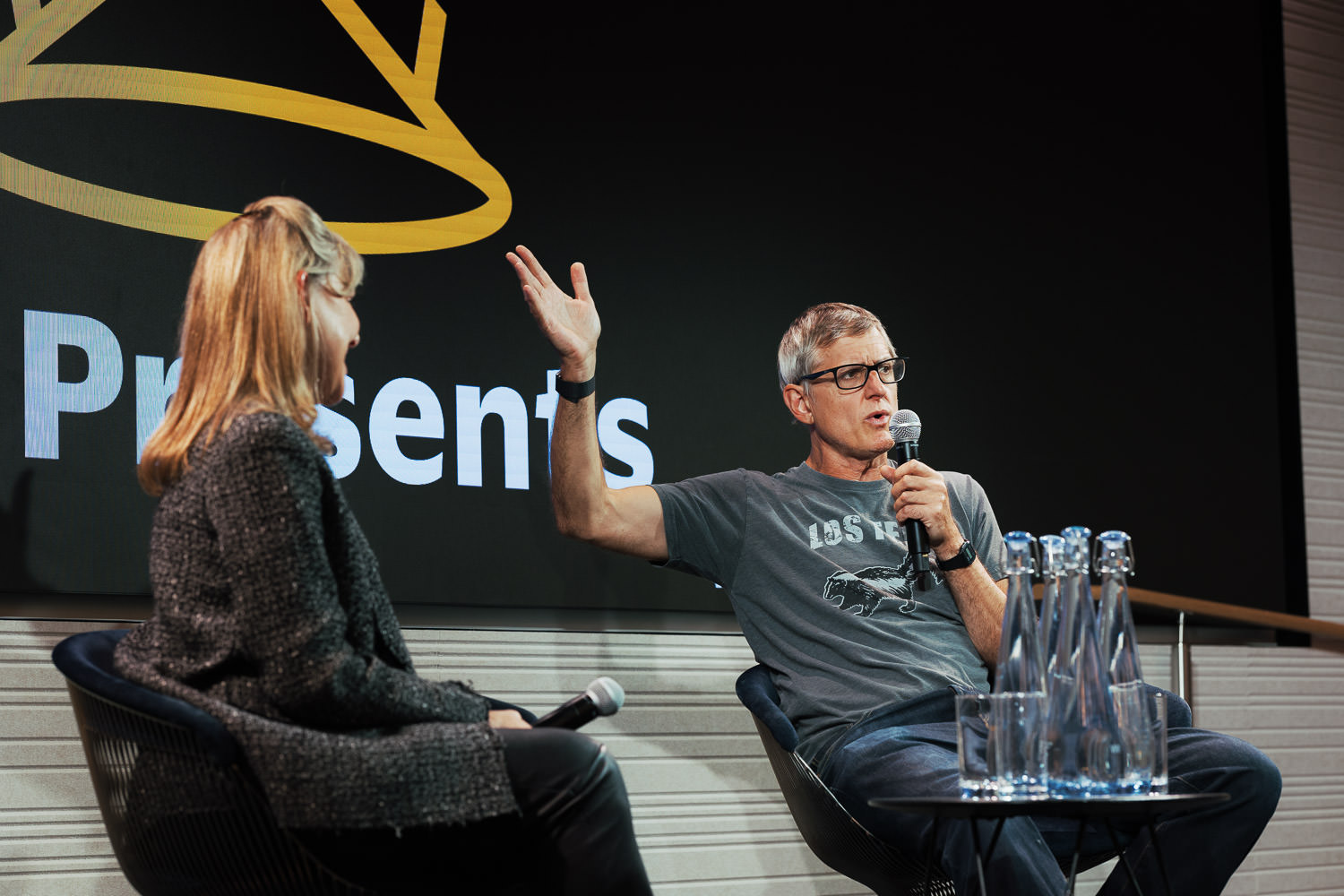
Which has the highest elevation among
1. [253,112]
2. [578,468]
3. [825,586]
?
[253,112]

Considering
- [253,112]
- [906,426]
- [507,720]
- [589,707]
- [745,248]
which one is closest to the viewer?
[589,707]

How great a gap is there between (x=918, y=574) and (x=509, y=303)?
1.22 metres

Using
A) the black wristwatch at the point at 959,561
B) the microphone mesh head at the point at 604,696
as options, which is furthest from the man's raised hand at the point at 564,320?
the microphone mesh head at the point at 604,696

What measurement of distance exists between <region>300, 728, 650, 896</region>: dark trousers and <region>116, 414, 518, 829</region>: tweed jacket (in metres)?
0.05

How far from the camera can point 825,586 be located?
275cm

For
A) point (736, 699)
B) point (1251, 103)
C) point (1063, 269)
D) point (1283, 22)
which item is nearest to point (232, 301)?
point (736, 699)

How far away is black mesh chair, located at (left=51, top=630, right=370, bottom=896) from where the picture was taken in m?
1.57

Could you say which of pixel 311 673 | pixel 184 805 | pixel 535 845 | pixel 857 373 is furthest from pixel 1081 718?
pixel 857 373

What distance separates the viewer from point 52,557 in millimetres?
2580

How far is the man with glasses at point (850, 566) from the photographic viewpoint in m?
2.30

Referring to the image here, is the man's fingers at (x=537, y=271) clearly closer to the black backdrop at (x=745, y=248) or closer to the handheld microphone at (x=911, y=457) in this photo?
the black backdrop at (x=745, y=248)

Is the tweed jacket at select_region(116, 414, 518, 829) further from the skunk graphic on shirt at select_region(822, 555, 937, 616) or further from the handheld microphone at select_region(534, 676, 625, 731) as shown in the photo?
the skunk graphic on shirt at select_region(822, 555, 937, 616)

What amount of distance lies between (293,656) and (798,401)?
1748mm

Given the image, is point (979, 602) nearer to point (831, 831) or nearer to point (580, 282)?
point (831, 831)
